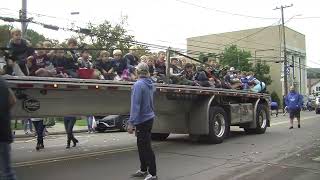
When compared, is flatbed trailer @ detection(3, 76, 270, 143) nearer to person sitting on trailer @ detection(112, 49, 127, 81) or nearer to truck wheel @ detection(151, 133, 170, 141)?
truck wheel @ detection(151, 133, 170, 141)

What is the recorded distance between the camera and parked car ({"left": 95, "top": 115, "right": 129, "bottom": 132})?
22.3 m

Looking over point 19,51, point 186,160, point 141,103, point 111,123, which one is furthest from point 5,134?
point 111,123

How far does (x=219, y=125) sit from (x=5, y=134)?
10073 mm

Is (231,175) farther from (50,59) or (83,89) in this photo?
(50,59)

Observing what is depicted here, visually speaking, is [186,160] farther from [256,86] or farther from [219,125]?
[256,86]

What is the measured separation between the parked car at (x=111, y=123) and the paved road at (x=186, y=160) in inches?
248

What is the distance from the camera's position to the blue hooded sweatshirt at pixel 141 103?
8.54 m

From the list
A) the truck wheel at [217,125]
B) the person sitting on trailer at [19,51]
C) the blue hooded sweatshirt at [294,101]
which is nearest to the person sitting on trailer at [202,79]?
the truck wheel at [217,125]

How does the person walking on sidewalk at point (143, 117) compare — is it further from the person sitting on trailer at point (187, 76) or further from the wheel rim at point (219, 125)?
the wheel rim at point (219, 125)

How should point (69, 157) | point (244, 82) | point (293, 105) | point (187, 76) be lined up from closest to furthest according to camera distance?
point (69, 157)
point (187, 76)
point (244, 82)
point (293, 105)

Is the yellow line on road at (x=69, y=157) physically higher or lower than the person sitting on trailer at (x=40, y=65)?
lower

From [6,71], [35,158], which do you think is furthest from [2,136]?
[35,158]

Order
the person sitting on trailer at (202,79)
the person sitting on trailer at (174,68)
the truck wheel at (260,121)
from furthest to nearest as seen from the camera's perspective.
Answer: the truck wheel at (260,121)
the person sitting on trailer at (202,79)
the person sitting on trailer at (174,68)

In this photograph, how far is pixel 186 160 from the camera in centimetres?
1138
